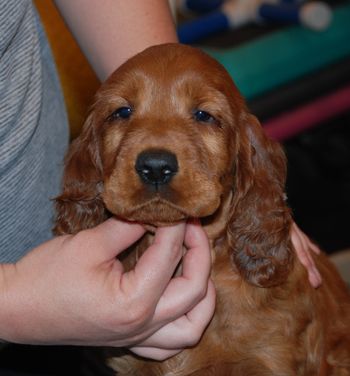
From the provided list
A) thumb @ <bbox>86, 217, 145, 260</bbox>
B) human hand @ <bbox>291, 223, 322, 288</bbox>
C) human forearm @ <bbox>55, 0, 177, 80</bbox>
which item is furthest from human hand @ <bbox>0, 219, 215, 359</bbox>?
human forearm @ <bbox>55, 0, 177, 80</bbox>

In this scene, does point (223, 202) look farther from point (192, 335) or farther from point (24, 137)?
point (24, 137)

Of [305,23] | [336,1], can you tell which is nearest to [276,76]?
[305,23]

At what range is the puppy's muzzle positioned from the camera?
179 centimetres

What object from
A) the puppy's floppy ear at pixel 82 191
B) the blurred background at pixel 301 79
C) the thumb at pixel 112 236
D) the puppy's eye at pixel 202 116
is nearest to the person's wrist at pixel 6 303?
the thumb at pixel 112 236

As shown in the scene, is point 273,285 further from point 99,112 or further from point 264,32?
point 264,32

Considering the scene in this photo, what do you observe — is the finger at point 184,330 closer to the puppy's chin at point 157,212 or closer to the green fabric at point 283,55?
the puppy's chin at point 157,212

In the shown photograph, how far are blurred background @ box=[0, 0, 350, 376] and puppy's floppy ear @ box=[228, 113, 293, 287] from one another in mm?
2250

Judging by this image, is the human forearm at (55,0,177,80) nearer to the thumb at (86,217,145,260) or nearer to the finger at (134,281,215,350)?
the thumb at (86,217,145,260)

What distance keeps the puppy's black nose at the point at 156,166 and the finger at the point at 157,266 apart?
170 millimetres

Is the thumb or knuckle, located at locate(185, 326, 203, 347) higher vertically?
the thumb

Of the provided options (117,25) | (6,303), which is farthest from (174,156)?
(117,25)

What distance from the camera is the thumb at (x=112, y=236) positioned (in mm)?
1867

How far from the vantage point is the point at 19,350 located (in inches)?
91.7

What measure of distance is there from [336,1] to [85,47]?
3833mm
